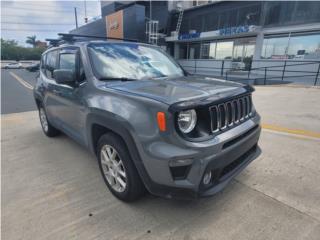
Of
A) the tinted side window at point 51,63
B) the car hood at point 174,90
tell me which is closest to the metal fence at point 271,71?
the car hood at point 174,90

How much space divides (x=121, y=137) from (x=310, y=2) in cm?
1504

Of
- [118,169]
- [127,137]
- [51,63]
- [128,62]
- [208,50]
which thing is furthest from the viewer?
[208,50]

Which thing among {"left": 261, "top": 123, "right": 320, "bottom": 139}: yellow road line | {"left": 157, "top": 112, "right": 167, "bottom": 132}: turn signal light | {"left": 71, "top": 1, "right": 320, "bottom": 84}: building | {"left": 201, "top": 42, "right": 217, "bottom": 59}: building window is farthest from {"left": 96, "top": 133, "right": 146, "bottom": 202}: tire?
{"left": 201, "top": 42, "right": 217, "bottom": 59}: building window

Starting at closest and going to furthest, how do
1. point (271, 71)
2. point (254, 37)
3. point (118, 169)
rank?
point (118, 169) < point (271, 71) < point (254, 37)

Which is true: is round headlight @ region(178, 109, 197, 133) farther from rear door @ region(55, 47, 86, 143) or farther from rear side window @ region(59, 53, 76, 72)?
rear side window @ region(59, 53, 76, 72)

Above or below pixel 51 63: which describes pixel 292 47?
above

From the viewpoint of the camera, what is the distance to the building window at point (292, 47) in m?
12.7

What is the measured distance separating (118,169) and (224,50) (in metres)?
17.7

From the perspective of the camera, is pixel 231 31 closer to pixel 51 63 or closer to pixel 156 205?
pixel 51 63

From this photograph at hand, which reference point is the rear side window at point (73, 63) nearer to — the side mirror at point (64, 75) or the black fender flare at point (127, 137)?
the side mirror at point (64, 75)

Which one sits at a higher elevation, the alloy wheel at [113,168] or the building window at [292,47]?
the building window at [292,47]

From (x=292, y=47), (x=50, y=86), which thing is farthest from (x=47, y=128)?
(x=292, y=47)

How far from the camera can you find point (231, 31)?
1619cm

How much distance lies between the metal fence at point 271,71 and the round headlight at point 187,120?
11170 mm
